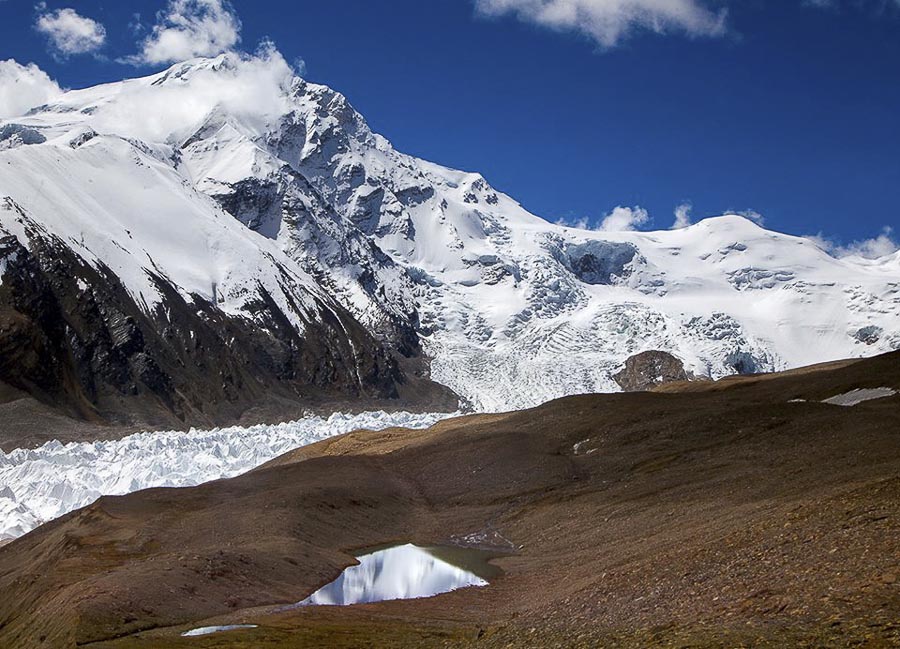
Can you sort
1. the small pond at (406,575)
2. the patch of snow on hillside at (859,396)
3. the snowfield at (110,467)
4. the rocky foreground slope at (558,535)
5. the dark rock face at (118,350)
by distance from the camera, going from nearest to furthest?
1. the rocky foreground slope at (558,535)
2. the small pond at (406,575)
3. the patch of snow on hillside at (859,396)
4. the snowfield at (110,467)
5. the dark rock face at (118,350)

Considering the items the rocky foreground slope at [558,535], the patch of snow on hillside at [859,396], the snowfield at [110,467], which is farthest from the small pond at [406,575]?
the snowfield at [110,467]

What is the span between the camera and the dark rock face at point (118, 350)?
438 feet

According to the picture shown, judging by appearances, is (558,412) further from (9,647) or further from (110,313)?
(110,313)

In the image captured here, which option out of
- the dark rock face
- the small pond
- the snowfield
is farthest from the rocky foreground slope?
the dark rock face

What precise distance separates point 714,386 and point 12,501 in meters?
60.6

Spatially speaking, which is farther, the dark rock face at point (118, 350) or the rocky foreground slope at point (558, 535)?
the dark rock face at point (118, 350)

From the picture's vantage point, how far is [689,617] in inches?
731

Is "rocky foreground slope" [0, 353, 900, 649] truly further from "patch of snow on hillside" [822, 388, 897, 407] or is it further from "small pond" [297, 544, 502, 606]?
"small pond" [297, 544, 502, 606]

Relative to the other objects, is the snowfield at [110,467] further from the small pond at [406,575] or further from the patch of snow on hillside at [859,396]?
the patch of snow on hillside at [859,396]

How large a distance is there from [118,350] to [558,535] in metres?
120

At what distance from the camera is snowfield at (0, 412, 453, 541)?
72.4 meters

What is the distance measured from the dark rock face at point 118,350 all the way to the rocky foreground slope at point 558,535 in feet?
243

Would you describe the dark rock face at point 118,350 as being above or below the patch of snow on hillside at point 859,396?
above

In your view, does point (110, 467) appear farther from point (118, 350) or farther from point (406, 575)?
point (118, 350)
